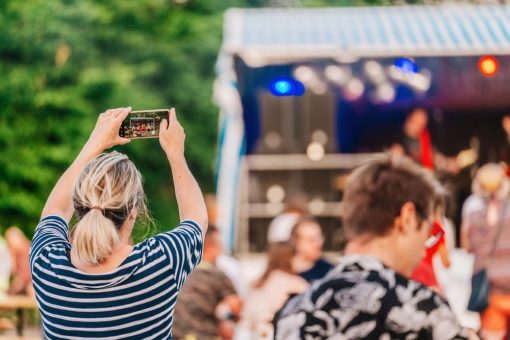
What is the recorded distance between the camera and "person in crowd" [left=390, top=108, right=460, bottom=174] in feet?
44.3

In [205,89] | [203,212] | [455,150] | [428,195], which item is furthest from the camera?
[205,89]

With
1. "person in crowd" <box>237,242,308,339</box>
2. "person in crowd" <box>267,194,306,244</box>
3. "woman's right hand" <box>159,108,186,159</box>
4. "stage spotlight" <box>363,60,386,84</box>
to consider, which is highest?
"stage spotlight" <box>363,60,386,84</box>

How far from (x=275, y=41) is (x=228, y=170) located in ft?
7.44

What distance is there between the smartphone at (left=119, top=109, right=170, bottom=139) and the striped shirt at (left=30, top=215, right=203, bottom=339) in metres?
0.32

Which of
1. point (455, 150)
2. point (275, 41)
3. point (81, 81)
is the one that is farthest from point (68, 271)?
point (81, 81)

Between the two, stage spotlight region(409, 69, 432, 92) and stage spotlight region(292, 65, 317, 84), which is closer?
stage spotlight region(292, 65, 317, 84)

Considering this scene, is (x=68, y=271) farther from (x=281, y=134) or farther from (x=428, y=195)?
(x=281, y=134)

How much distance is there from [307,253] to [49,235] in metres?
4.50

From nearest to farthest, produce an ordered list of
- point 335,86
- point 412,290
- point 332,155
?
point 412,290
point 335,86
point 332,155

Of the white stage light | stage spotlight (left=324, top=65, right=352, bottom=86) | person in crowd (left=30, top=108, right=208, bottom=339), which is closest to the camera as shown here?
person in crowd (left=30, top=108, right=208, bottom=339)

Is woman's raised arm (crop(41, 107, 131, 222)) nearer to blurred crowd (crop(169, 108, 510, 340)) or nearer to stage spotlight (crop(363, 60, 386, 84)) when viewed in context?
blurred crowd (crop(169, 108, 510, 340))

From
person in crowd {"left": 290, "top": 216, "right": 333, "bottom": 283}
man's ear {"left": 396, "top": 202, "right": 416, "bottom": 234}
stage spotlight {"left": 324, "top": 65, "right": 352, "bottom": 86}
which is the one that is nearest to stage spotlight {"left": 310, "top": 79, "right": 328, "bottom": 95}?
stage spotlight {"left": 324, "top": 65, "right": 352, "bottom": 86}

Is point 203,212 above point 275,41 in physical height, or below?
below

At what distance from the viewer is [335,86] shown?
14.6m
